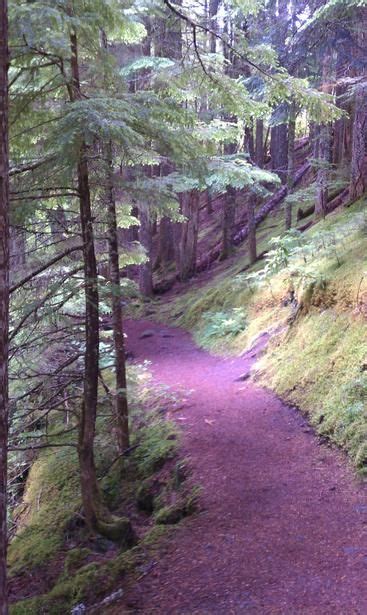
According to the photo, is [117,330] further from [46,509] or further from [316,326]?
[316,326]

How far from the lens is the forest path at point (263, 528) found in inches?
156

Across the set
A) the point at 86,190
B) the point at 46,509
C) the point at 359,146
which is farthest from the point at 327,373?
the point at 359,146

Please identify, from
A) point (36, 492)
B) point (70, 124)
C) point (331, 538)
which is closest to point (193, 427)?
point (36, 492)

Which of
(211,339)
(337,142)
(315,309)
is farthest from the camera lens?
(337,142)

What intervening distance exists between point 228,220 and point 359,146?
10120 mm

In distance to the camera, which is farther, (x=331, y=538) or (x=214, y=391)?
(x=214, y=391)

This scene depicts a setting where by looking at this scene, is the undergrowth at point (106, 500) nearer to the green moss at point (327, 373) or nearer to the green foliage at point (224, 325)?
the green moss at point (327, 373)

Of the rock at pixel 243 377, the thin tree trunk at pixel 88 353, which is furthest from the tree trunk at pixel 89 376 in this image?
the rock at pixel 243 377

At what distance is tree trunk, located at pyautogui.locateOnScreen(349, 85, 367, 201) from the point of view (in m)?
10.9

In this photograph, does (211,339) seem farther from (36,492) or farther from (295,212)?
(295,212)

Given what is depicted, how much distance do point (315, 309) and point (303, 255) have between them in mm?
2345

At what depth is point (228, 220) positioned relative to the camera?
69.3 ft

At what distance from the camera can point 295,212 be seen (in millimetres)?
19891

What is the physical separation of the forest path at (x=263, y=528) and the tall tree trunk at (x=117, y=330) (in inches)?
39.5
